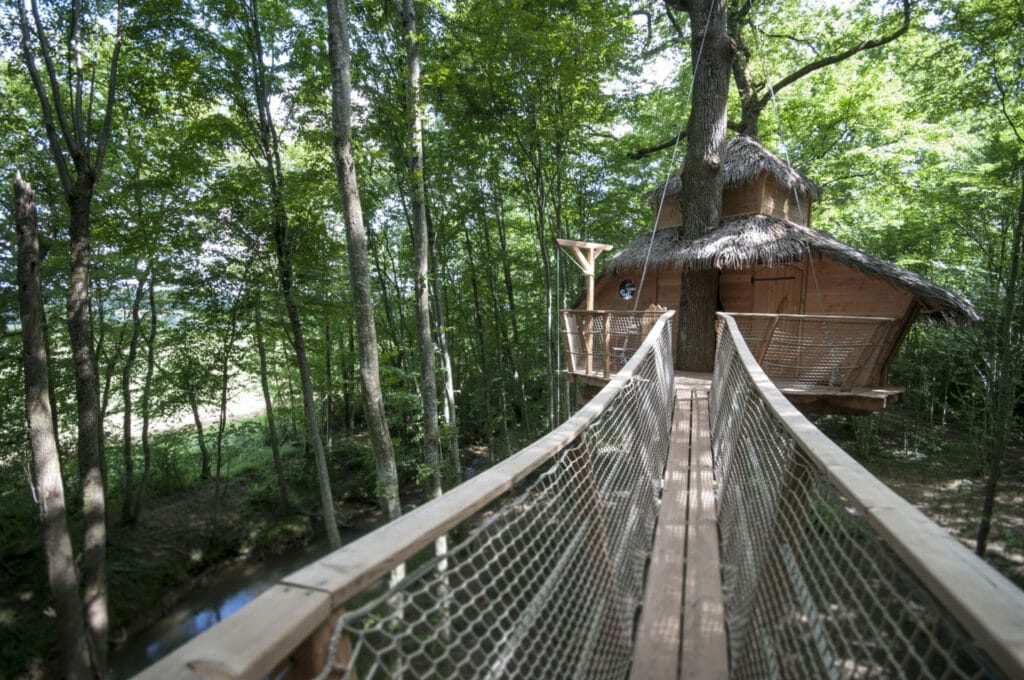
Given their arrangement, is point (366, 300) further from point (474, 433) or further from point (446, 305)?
point (474, 433)

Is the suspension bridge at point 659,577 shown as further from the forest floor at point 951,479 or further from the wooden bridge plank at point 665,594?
the forest floor at point 951,479

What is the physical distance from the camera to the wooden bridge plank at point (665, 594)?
1.47 meters

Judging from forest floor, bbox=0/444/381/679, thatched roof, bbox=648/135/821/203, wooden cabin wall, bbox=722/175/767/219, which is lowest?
forest floor, bbox=0/444/381/679

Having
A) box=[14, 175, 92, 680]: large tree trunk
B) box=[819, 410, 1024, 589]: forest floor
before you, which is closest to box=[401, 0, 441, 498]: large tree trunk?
box=[14, 175, 92, 680]: large tree trunk

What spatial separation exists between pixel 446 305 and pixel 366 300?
848 cm

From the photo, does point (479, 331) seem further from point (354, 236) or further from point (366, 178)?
point (354, 236)

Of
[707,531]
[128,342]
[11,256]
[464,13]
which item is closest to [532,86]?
[464,13]

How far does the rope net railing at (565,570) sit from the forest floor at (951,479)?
22.0ft

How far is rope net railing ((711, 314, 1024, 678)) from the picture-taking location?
1.98 ft

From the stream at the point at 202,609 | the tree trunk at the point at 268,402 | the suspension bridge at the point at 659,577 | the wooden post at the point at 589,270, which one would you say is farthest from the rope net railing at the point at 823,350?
the tree trunk at the point at 268,402

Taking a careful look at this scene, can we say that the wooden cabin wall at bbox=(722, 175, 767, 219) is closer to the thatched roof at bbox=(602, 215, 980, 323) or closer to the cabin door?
the thatched roof at bbox=(602, 215, 980, 323)

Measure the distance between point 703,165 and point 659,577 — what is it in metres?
6.69

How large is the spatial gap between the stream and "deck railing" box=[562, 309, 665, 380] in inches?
189

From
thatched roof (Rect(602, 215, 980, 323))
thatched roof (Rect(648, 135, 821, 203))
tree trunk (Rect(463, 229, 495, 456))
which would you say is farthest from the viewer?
tree trunk (Rect(463, 229, 495, 456))
